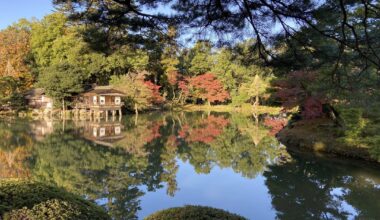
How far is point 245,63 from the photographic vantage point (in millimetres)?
4277

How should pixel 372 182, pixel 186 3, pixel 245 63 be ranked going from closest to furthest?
pixel 186 3
pixel 245 63
pixel 372 182

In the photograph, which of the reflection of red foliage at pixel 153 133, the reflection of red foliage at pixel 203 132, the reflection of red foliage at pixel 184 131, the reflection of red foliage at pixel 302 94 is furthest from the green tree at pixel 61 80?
the reflection of red foliage at pixel 302 94

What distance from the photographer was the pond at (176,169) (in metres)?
6.96

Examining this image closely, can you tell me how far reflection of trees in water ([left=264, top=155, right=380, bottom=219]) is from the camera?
21.4ft

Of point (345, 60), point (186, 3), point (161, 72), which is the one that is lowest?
point (345, 60)

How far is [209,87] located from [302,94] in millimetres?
18252

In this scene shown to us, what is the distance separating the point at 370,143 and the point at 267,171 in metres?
3.00

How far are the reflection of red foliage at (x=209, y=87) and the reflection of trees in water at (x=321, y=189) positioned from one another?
68.2 feet

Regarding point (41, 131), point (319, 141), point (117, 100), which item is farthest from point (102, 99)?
point (319, 141)

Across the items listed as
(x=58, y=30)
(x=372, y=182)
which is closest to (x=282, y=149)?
(x=372, y=182)

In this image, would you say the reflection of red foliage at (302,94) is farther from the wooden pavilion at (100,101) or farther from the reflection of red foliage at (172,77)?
the reflection of red foliage at (172,77)

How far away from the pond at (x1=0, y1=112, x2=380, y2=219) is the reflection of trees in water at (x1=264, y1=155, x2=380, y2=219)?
0.02 m

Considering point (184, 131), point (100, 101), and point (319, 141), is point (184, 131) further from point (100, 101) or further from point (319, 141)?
point (100, 101)

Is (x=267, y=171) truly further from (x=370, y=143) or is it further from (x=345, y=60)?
(x=345, y=60)
